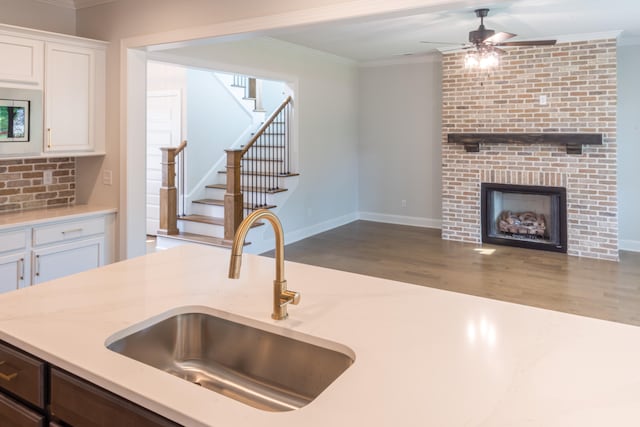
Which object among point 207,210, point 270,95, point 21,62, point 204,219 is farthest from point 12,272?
point 270,95

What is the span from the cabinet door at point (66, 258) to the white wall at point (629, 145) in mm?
6476

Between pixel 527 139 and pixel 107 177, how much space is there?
5.20 m

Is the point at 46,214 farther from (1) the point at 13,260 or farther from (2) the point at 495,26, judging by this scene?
(2) the point at 495,26

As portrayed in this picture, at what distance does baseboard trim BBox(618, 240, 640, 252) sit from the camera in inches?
247

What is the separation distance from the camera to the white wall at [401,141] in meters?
7.60

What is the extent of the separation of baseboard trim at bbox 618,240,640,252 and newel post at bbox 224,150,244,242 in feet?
17.1

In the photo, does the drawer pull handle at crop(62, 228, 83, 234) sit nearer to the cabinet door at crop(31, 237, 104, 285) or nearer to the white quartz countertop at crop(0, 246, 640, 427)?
the cabinet door at crop(31, 237, 104, 285)

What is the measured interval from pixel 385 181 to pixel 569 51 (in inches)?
133

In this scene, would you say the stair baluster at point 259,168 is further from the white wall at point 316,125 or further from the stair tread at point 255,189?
the white wall at point 316,125

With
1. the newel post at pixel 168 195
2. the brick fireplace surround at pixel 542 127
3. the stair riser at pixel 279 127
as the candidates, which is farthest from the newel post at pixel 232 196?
the brick fireplace surround at pixel 542 127

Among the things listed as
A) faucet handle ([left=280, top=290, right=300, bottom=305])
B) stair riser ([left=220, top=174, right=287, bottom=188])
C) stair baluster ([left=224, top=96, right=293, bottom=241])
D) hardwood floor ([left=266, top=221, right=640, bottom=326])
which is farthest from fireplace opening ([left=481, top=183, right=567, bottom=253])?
faucet handle ([left=280, top=290, right=300, bottom=305])

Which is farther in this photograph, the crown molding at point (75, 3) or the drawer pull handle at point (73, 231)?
the crown molding at point (75, 3)

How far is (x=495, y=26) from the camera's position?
5426mm

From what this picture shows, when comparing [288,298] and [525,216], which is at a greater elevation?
[525,216]
